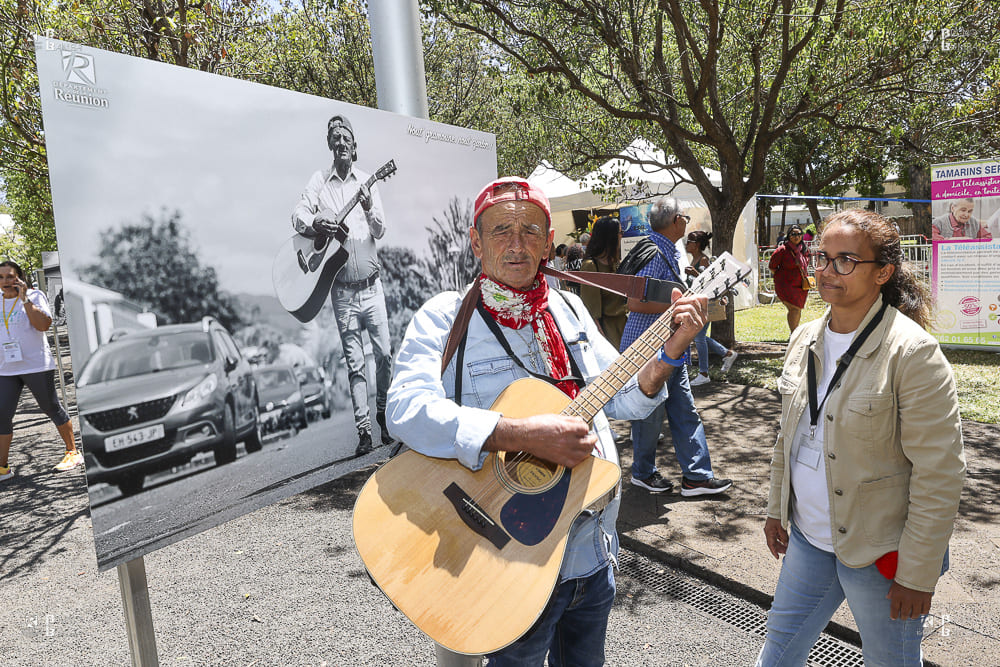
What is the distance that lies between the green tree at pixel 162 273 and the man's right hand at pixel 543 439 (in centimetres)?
109

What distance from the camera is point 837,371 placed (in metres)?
1.94

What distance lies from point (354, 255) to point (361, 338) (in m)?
0.35

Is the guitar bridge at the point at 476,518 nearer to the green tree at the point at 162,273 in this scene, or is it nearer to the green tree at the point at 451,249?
the green tree at the point at 162,273

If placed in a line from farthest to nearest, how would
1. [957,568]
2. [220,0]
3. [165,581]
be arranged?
[220,0], [165,581], [957,568]

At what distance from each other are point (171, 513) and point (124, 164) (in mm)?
1070

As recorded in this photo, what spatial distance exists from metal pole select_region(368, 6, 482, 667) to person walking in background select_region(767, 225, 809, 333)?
696 centimetres

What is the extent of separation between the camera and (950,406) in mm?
1745

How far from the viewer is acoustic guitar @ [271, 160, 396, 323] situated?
2.31m

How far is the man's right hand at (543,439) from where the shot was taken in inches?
64.8

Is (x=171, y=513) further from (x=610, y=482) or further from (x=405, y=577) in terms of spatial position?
(x=610, y=482)

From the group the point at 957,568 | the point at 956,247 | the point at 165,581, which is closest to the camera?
the point at 957,568

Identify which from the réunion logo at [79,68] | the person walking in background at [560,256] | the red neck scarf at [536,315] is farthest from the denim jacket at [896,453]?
the person walking in background at [560,256]

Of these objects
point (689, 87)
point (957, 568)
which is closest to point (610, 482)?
point (957, 568)

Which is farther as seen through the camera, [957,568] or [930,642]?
[957,568]
